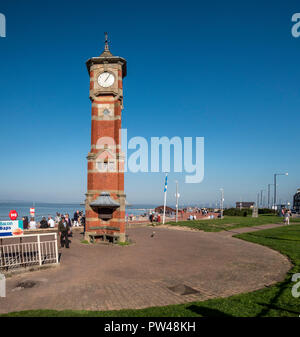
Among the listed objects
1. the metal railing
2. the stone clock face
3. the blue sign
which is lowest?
the metal railing

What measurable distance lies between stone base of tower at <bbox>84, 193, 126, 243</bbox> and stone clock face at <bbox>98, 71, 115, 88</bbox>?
838 centimetres

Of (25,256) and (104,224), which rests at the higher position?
(104,224)

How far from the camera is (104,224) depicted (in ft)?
56.2

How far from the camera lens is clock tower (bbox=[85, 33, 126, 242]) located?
16672 millimetres

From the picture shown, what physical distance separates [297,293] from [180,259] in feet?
20.1

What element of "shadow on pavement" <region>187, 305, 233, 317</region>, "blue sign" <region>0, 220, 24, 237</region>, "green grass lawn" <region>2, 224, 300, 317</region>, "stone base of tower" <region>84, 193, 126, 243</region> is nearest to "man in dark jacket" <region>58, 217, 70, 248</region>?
"stone base of tower" <region>84, 193, 126, 243</region>

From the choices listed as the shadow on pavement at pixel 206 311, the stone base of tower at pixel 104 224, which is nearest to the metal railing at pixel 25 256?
the stone base of tower at pixel 104 224

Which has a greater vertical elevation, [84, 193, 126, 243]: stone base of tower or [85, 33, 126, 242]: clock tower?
[85, 33, 126, 242]: clock tower

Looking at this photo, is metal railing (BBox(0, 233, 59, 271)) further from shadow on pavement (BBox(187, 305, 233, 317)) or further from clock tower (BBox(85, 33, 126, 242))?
shadow on pavement (BBox(187, 305, 233, 317))

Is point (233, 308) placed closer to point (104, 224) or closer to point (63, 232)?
point (63, 232)

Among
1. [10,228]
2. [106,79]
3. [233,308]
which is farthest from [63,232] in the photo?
[233,308]

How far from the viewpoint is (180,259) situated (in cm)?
1228

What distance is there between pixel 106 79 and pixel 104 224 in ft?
36.2
